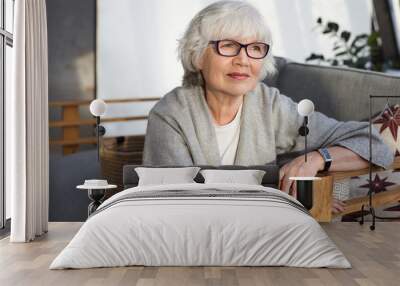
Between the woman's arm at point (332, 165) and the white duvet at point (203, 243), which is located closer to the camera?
the white duvet at point (203, 243)

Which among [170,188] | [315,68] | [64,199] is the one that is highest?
[315,68]

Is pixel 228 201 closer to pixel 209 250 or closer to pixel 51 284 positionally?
pixel 209 250

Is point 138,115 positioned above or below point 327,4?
below

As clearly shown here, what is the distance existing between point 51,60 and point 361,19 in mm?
2931

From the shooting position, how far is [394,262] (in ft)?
14.2

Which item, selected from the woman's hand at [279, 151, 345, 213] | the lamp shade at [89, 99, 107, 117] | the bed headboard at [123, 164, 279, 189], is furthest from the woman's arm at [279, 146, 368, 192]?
the lamp shade at [89, 99, 107, 117]

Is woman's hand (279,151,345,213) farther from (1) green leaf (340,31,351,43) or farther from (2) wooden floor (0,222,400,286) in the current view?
(2) wooden floor (0,222,400,286)

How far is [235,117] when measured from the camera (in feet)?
20.9

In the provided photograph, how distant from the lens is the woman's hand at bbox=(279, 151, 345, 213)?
6.30m

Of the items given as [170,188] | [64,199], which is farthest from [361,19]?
[64,199]

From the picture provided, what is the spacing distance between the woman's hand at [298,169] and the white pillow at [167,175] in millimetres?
813

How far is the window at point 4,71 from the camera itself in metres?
5.72

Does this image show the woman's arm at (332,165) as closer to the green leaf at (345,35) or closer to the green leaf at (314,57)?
the green leaf at (314,57)

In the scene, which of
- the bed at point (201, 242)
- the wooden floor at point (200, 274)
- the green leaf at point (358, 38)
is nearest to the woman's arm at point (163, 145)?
the wooden floor at point (200, 274)
